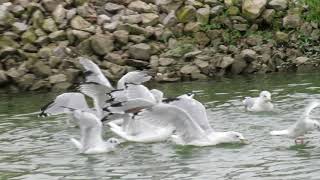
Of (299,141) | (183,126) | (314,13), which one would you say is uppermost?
(314,13)

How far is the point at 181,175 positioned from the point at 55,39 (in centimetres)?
1151

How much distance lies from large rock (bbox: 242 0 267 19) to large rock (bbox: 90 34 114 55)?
4059 millimetres

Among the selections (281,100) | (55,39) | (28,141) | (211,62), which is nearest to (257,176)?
(28,141)

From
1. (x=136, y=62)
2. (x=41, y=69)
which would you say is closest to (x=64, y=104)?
(x=41, y=69)

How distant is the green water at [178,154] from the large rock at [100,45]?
4369mm

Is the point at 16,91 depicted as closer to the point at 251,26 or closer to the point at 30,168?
the point at 251,26

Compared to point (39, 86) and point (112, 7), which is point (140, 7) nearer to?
point (112, 7)

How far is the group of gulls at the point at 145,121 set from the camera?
12.2 meters

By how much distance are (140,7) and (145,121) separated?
32.8 feet

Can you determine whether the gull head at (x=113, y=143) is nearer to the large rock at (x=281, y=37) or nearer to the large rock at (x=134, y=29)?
the large rock at (x=134, y=29)

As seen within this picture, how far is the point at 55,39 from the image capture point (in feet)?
70.3

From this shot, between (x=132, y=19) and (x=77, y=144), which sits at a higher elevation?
(x=132, y=19)

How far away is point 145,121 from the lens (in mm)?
13055

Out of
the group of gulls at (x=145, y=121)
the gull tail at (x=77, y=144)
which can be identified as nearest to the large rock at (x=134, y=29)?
the group of gulls at (x=145, y=121)
